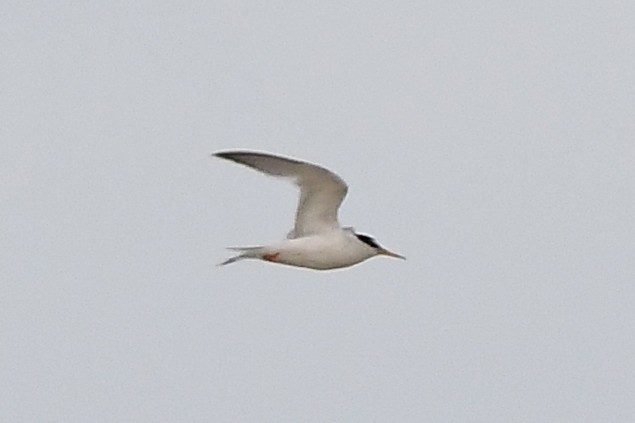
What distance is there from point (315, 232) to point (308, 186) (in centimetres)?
60

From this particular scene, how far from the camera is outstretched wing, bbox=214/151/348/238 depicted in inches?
958

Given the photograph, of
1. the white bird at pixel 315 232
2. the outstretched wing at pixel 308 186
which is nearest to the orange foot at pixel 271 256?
the white bird at pixel 315 232

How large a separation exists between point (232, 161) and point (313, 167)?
3.07 feet

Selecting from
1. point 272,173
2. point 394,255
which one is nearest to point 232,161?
point 272,173

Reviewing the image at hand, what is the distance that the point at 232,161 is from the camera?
2414 centimetres

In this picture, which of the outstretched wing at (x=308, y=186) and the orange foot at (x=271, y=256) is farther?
the orange foot at (x=271, y=256)

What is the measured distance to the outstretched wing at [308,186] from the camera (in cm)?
2434

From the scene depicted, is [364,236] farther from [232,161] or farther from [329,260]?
[232,161]

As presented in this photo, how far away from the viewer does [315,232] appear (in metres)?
25.6

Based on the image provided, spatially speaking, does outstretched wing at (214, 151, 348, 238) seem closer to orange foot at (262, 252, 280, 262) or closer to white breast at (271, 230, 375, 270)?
white breast at (271, 230, 375, 270)

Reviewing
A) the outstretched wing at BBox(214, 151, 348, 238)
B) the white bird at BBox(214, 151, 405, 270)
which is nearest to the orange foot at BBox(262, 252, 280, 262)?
the white bird at BBox(214, 151, 405, 270)

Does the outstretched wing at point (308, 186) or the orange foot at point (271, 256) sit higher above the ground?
the outstretched wing at point (308, 186)

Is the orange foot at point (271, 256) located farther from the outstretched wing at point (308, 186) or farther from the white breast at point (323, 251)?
the outstretched wing at point (308, 186)

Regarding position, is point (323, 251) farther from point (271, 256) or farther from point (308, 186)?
point (308, 186)
